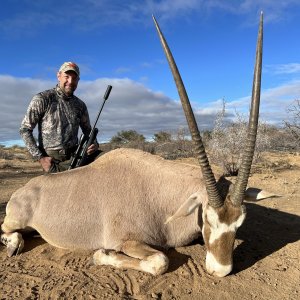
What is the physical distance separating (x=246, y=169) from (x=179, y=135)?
13.0 meters

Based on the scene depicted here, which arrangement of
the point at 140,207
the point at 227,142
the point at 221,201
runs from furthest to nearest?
1. the point at 227,142
2. the point at 140,207
3. the point at 221,201

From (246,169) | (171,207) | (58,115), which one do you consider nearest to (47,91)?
(58,115)

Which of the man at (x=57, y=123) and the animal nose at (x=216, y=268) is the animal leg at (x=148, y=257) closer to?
the animal nose at (x=216, y=268)

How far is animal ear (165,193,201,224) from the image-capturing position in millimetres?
4047

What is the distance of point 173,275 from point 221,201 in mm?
871

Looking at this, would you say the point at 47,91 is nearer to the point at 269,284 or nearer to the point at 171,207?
the point at 171,207

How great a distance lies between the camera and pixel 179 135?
663 inches

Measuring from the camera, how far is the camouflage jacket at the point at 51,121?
5938 millimetres

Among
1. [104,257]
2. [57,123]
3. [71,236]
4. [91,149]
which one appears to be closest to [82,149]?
[91,149]

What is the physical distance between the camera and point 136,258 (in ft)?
13.1

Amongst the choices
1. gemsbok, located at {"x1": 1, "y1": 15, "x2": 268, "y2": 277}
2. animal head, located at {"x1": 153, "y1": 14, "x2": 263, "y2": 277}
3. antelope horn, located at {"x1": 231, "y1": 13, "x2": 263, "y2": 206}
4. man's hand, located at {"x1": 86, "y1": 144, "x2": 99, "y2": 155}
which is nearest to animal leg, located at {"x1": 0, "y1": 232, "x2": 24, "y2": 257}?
gemsbok, located at {"x1": 1, "y1": 15, "x2": 268, "y2": 277}

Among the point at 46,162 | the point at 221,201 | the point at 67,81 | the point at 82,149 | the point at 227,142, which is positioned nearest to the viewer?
the point at 221,201

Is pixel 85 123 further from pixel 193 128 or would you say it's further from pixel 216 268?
pixel 216 268

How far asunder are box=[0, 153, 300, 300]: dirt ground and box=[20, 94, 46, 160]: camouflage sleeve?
4.78 ft
